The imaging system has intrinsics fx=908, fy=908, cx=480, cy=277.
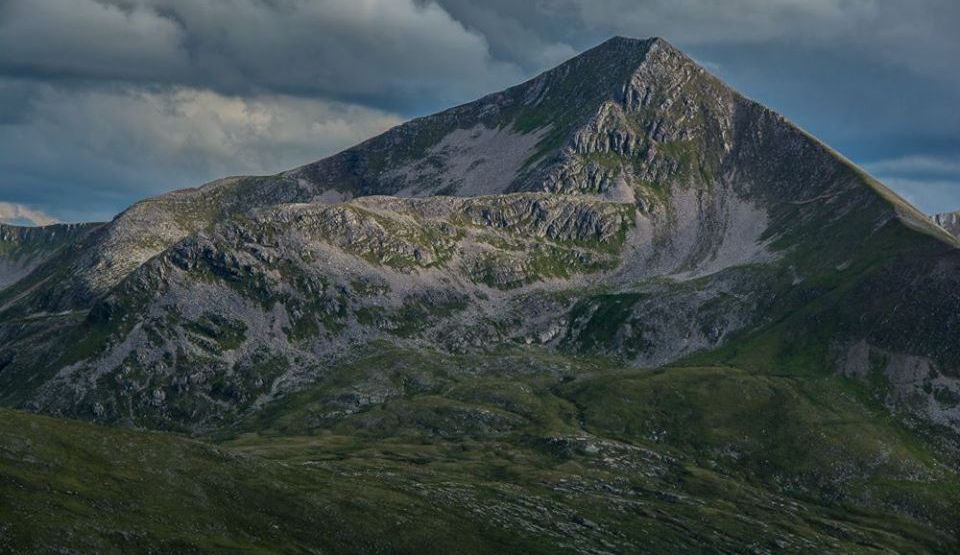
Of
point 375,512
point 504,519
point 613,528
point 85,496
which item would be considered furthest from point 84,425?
point 613,528

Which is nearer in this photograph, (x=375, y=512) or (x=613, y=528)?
(x=375, y=512)

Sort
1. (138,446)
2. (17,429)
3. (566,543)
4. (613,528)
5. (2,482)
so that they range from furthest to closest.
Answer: (613,528), (566,543), (138,446), (17,429), (2,482)

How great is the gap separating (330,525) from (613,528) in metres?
71.8

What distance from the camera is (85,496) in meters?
125

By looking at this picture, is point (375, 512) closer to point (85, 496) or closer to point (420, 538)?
point (420, 538)

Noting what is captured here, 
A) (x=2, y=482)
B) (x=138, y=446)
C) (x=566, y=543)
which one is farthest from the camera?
(x=566, y=543)

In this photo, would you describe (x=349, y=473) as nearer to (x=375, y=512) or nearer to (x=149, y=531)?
(x=375, y=512)

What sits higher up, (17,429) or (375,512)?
(17,429)

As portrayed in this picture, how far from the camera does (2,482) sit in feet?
392

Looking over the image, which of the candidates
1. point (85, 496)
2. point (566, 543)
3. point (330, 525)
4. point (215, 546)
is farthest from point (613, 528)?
point (85, 496)

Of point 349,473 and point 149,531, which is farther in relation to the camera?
point 349,473

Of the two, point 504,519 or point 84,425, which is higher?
point 84,425

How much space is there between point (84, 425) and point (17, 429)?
13707 mm

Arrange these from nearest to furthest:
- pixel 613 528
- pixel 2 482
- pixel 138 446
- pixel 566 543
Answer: pixel 2 482, pixel 138 446, pixel 566 543, pixel 613 528
